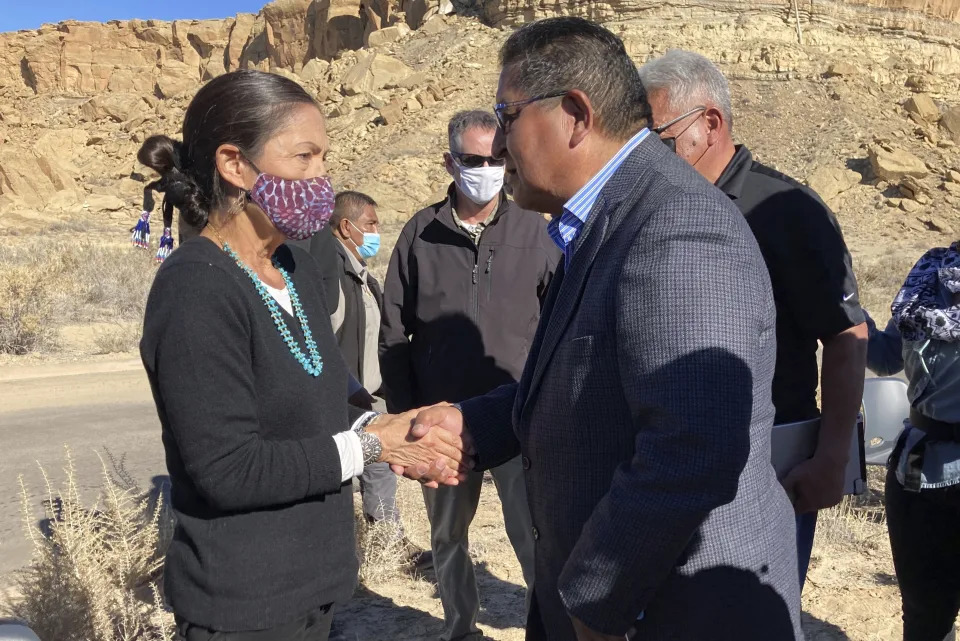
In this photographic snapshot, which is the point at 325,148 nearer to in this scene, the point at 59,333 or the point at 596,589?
the point at 596,589

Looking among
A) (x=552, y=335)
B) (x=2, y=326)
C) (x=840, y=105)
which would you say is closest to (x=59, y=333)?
(x=2, y=326)

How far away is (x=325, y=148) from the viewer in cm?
224

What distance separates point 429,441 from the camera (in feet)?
7.68

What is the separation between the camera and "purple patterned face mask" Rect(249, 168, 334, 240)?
207cm

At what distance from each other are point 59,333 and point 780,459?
10326mm

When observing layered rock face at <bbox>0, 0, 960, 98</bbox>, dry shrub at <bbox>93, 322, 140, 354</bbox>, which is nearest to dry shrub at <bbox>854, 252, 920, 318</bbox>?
dry shrub at <bbox>93, 322, 140, 354</bbox>

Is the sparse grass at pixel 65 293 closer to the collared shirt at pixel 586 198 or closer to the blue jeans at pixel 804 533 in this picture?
the blue jeans at pixel 804 533

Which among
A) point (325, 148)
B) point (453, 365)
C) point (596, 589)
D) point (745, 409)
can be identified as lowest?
point (453, 365)

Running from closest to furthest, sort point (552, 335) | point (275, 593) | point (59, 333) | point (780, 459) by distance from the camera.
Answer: point (552, 335), point (275, 593), point (780, 459), point (59, 333)

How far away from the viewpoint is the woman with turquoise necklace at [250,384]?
184 cm

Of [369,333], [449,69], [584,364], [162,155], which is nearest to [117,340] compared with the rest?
[369,333]

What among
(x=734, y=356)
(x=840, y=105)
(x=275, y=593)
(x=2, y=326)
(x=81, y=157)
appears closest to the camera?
(x=734, y=356)

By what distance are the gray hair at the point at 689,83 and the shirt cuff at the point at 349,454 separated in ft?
4.89

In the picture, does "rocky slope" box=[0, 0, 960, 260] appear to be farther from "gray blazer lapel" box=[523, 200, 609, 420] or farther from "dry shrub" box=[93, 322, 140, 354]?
"gray blazer lapel" box=[523, 200, 609, 420]
